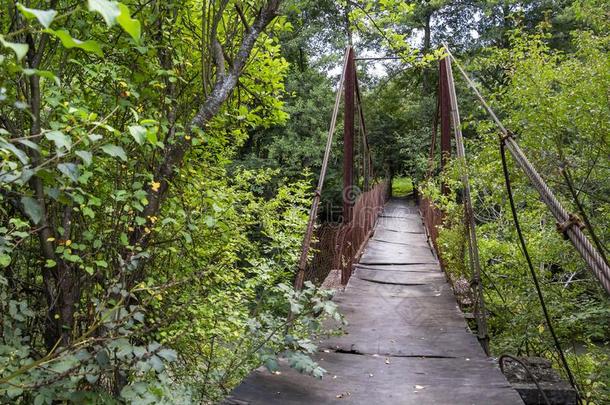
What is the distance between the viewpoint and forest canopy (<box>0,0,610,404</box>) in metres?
1.33

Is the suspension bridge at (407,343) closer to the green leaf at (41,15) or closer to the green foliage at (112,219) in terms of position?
the green foliage at (112,219)

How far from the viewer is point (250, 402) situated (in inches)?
70.6

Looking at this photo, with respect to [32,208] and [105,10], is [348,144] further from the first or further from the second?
[105,10]

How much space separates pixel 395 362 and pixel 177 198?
145 centimetres

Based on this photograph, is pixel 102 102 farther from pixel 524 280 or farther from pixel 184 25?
pixel 524 280

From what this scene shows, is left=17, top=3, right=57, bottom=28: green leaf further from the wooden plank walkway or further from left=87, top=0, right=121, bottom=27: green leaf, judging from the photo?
the wooden plank walkway

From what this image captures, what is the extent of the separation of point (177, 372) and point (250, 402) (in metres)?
0.83

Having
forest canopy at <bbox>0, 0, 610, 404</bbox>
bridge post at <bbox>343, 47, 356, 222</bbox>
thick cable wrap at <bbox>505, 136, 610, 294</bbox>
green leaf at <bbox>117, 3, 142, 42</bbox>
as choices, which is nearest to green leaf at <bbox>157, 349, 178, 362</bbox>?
forest canopy at <bbox>0, 0, 610, 404</bbox>

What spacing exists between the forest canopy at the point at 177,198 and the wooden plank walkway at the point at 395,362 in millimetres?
196

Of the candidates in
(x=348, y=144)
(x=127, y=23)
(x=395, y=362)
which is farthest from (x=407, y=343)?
(x=348, y=144)

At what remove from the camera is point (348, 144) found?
19.3ft

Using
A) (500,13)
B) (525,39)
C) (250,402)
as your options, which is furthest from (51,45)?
(500,13)

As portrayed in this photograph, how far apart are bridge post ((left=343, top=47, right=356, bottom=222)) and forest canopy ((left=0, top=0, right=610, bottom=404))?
0.73m

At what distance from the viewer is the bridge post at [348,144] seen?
553cm
